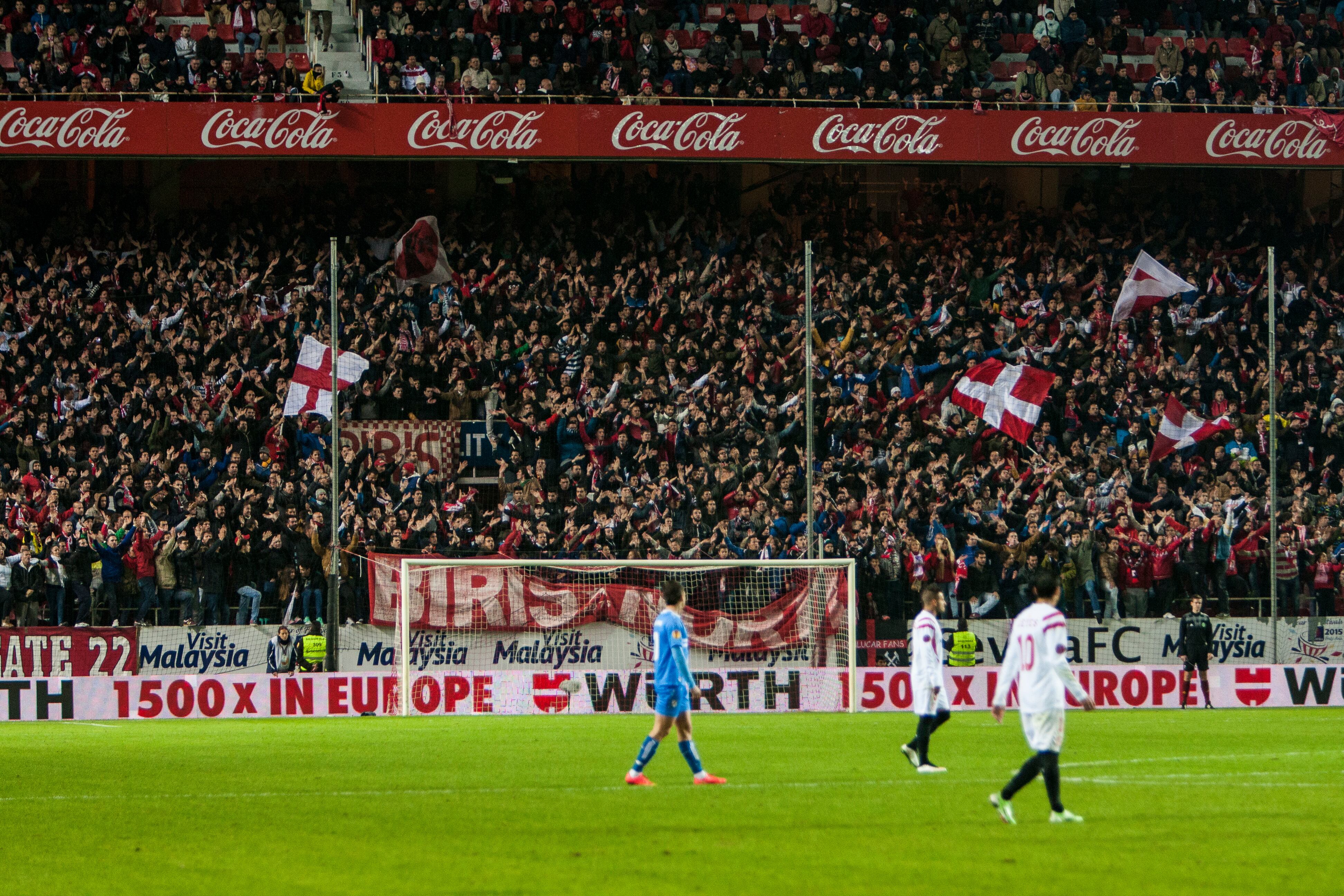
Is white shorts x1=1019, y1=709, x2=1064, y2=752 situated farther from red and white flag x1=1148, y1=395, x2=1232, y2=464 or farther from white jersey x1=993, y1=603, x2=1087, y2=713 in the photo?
red and white flag x1=1148, y1=395, x2=1232, y2=464

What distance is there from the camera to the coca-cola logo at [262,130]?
34.8 metres

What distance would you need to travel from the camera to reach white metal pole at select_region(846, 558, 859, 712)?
26.5 metres

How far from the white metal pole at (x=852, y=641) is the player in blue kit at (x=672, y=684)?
1145 centimetres

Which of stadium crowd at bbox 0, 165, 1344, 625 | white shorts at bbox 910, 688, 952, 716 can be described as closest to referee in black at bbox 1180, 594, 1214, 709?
stadium crowd at bbox 0, 165, 1344, 625

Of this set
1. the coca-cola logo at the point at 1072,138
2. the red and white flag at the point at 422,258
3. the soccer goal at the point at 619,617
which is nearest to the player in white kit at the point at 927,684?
the soccer goal at the point at 619,617

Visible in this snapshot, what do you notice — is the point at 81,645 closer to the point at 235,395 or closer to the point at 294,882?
the point at 235,395

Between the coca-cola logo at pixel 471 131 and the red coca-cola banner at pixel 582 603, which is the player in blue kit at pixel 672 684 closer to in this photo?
the red coca-cola banner at pixel 582 603

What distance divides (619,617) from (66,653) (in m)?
8.28

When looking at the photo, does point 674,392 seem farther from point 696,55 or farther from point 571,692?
point 696,55

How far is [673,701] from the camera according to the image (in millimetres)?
14781

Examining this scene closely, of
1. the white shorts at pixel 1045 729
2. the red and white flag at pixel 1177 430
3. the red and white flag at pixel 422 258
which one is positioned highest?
the red and white flag at pixel 422 258

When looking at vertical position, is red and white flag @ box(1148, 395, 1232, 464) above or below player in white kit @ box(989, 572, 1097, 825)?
above

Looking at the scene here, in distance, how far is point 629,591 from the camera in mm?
27766

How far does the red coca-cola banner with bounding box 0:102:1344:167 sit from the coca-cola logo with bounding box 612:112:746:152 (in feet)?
0.07
